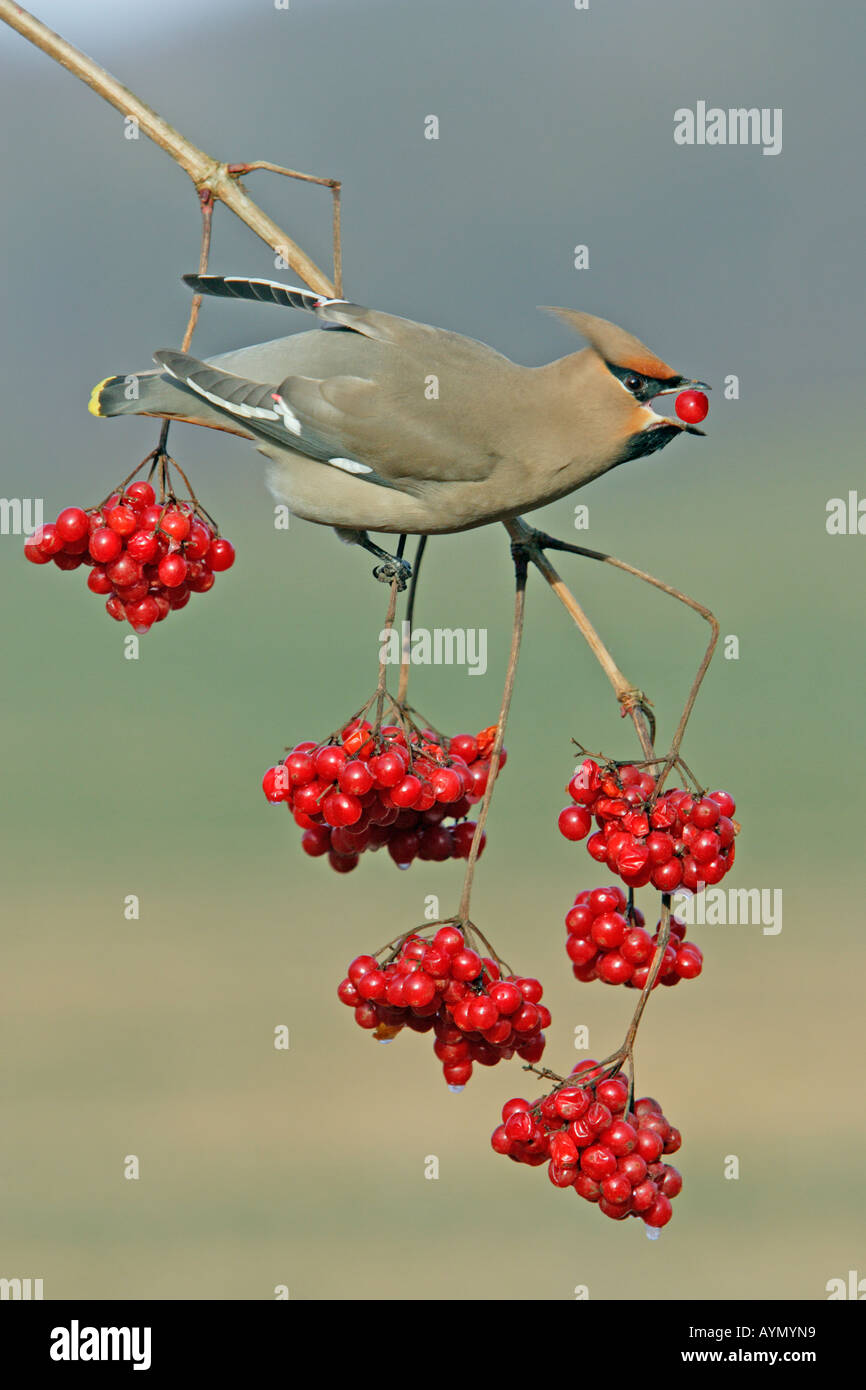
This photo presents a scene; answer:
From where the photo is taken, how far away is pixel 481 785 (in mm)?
2305

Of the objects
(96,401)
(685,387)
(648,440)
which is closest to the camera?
(685,387)

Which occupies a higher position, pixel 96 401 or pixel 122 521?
pixel 96 401

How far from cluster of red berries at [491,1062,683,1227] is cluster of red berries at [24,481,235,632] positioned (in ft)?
3.06

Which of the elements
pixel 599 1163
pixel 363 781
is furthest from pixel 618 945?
pixel 363 781

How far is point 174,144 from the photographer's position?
2.08 metres

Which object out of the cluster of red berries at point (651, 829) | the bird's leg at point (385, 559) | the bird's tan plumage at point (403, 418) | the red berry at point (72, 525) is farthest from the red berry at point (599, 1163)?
the red berry at point (72, 525)

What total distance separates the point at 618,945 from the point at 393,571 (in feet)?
2.27

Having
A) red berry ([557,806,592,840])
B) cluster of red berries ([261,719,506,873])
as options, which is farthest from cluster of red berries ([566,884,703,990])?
cluster of red berries ([261,719,506,873])

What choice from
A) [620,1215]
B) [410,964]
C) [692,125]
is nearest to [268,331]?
[410,964]

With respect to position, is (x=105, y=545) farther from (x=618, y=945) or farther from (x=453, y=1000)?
(x=618, y=945)

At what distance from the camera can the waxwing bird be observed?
7.20 ft

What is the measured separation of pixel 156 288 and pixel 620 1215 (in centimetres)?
1068

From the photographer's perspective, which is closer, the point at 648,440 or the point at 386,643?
the point at 386,643

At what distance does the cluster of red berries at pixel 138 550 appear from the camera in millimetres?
2141
